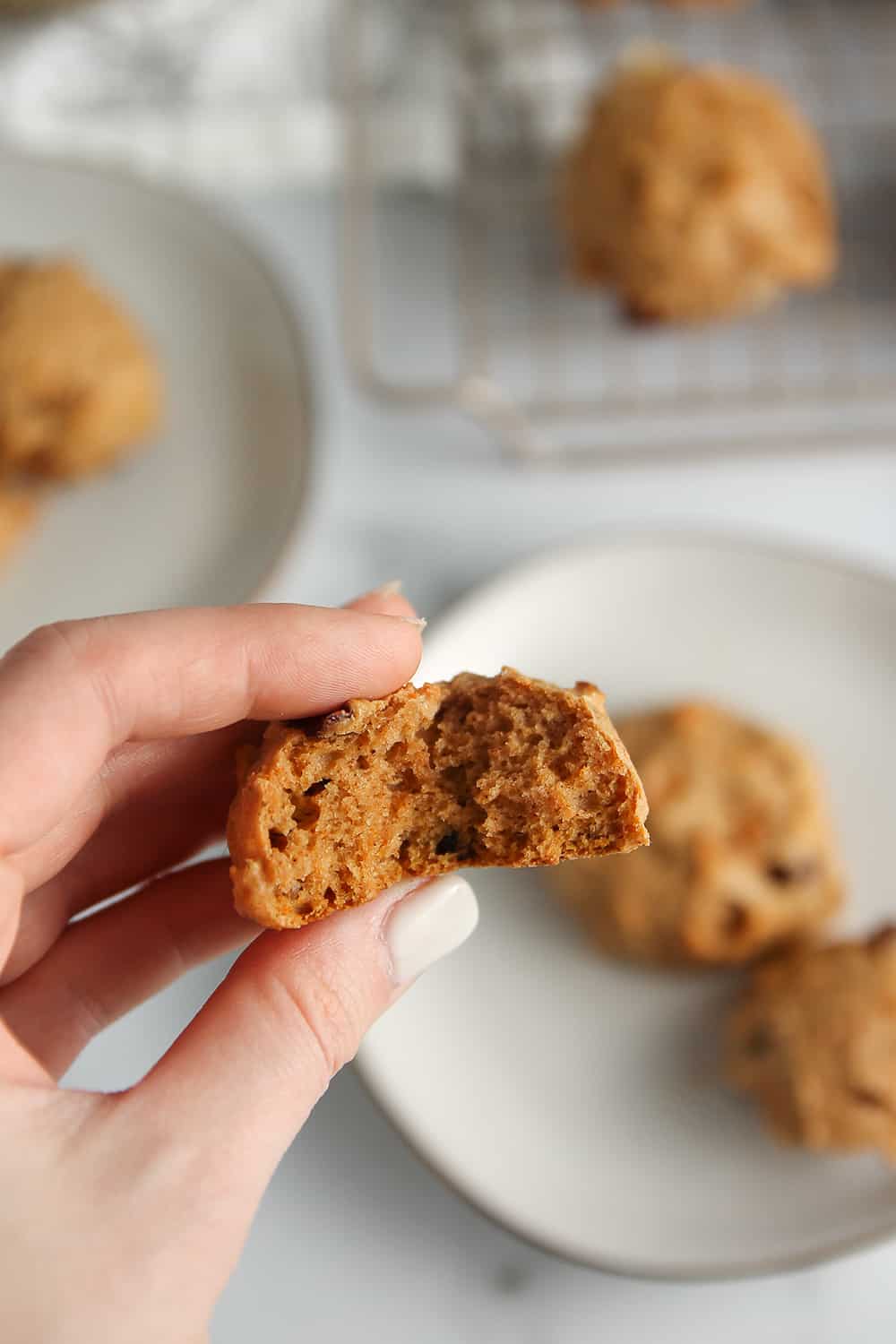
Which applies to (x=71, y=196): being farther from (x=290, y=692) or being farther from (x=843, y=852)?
(x=843, y=852)

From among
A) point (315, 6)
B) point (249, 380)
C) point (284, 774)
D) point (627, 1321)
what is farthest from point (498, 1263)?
point (315, 6)

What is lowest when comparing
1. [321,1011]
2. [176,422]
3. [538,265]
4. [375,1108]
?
[375,1108]

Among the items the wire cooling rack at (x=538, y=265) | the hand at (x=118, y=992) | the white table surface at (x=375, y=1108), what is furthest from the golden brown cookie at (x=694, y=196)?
the hand at (x=118, y=992)

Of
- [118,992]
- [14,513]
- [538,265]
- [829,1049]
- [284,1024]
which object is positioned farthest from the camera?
[538,265]

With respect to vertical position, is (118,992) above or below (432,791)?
below

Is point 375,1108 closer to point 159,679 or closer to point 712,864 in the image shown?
point 712,864

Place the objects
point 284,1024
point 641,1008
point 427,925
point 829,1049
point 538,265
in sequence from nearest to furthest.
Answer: point 284,1024 < point 427,925 < point 829,1049 < point 641,1008 < point 538,265

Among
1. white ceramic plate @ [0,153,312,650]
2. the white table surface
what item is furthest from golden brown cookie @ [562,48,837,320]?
white ceramic plate @ [0,153,312,650]

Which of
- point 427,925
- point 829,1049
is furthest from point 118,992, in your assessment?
point 829,1049
